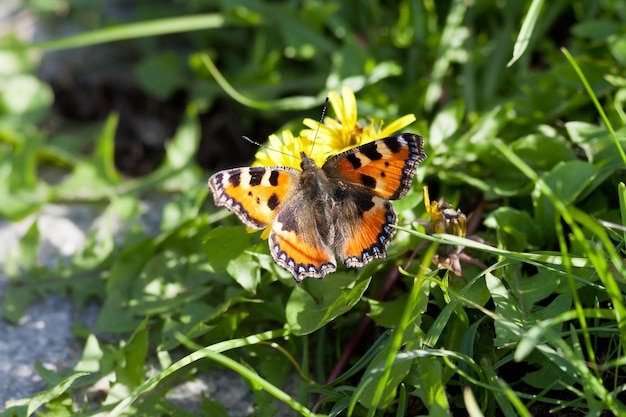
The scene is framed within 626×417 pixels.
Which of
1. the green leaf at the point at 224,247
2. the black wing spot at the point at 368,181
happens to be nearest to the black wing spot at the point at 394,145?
the black wing spot at the point at 368,181

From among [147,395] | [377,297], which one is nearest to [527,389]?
[377,297]

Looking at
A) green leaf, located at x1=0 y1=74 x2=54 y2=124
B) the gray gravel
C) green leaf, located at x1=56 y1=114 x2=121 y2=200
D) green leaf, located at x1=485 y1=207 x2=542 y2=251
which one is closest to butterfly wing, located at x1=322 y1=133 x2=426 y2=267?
green leaf, located at x1=485 y1=207 x2=542 y2=251

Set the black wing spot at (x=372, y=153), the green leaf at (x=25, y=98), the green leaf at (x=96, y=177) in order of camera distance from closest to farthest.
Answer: the black wing spot at (x=372, y=153) → the green leaf at (x=96, y=177) → the green leaf at (x=25, y=98)

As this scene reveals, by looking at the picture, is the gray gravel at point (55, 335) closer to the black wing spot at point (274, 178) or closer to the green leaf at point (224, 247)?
the green leaf at point (224, 247)

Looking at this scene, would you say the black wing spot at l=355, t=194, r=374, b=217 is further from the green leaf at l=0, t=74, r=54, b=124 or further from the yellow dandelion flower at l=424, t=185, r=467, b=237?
the green leaf at l=0, t=74, r=54, b=124

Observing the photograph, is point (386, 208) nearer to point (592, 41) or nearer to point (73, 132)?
point (592, 41)

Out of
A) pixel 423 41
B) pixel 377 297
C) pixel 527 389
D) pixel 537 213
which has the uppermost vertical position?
pixel 423 41
